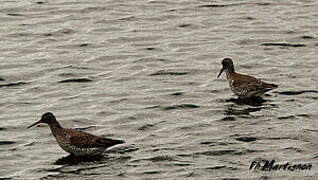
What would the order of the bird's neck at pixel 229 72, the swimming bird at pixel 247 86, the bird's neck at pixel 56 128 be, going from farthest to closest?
the bird's neck at pixel 229 72 < the swimming bird at pixel 247 86 < the bird's neck at pixel 56 128

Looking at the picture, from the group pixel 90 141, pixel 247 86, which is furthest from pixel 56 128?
pixel 247 86

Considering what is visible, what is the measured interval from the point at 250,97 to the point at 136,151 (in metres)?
5.40

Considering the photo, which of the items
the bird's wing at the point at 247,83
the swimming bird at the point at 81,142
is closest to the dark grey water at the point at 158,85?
the swimming bird at the point at 81,142

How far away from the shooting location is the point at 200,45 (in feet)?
111

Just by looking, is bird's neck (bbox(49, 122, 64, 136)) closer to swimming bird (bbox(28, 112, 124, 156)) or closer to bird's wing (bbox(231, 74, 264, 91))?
swimming bird (bbox(28, 112, 124, 156))

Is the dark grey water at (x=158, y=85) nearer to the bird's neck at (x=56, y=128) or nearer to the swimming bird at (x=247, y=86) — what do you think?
the swimming bird at (x=247, y=86)

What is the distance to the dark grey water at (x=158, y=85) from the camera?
2347 cm

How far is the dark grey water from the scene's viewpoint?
23469 millimetres

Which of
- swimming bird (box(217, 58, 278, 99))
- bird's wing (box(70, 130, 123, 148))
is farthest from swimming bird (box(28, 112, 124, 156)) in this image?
swimming bird (box(217, 58, 278, 99))

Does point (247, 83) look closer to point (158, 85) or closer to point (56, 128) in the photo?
point (158, 85)

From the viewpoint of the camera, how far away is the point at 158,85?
1171 inches

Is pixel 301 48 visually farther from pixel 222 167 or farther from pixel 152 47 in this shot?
pixel 222 167

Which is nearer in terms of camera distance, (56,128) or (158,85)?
(56,128)

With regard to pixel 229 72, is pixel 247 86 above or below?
below
